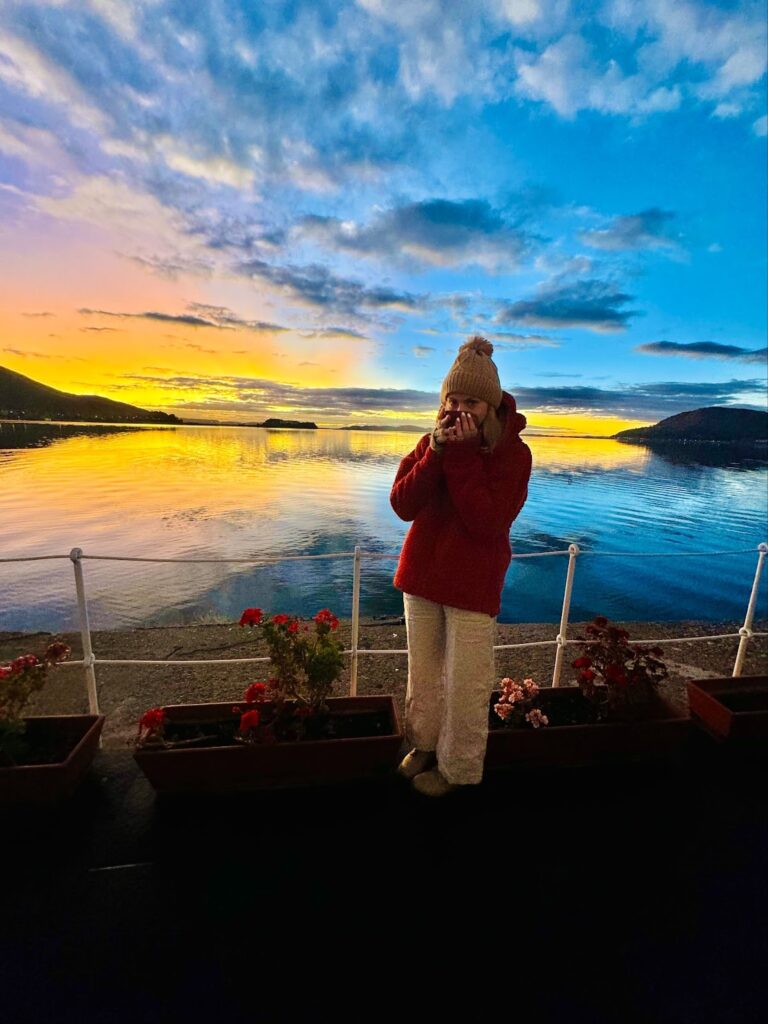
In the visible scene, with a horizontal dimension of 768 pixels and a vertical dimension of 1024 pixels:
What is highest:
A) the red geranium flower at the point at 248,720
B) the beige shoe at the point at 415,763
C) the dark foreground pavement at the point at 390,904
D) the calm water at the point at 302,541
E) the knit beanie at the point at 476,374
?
the knit beanie at the point at 476,374

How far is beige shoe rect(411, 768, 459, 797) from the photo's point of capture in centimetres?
248

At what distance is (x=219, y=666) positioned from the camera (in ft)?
21.3

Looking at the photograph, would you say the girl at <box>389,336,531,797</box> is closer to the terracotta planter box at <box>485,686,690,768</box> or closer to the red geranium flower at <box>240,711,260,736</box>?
the terracotta planter box at <box>485,686,690,768</box>

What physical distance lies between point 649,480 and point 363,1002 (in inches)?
2494

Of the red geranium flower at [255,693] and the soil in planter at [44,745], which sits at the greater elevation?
the red geranium flower at [255,693]

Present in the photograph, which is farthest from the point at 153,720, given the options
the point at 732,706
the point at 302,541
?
the point at 302,541

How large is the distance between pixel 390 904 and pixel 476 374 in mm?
2142

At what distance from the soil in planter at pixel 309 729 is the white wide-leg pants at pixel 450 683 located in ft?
0.77

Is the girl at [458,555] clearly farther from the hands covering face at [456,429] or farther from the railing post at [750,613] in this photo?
the railing post at [750,613]

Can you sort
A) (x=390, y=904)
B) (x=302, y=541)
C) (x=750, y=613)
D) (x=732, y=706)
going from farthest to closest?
(x=302, y=541), (x=750, y=613), (x=732, y=706), (x=390, y=904)

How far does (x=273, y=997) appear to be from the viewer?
5.18 feet

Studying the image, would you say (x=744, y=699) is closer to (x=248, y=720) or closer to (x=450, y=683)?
(x=450, y=683)

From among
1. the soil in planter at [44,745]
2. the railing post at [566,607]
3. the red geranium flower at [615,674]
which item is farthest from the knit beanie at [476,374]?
the soil in planter at [44,745]

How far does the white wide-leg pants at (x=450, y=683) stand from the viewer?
233cm
